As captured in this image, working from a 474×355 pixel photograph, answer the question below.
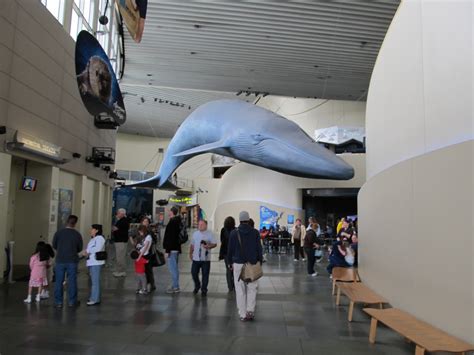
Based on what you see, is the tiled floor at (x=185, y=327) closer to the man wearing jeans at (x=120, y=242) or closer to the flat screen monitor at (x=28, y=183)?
the man wearing jeans at (x=120, y=242)

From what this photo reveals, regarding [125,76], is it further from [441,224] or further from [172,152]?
[441,224]

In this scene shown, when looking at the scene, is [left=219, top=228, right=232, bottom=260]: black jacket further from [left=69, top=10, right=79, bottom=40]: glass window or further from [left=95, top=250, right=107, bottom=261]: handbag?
[left=69, top=10, right=79, bottom=40]: glass window

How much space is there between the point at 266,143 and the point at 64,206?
7.12 m

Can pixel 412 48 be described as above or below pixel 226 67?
below

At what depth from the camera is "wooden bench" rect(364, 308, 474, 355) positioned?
3320 mm

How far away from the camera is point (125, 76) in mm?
16812

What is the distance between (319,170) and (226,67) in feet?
26.4

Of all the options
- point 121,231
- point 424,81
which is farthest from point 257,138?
point 424,81

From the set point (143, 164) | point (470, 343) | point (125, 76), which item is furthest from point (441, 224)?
point (143, 164)

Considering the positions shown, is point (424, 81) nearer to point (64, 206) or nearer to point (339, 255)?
point (339, 255)

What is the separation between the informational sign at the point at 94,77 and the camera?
357 inches

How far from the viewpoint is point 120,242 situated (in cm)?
946

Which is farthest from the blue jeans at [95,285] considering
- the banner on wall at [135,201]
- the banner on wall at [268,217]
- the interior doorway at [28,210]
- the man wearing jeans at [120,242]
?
the banner on wall at [135,201]

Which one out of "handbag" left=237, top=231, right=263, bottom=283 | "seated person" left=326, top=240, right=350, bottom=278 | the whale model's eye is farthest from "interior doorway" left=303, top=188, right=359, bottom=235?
"handbag" left=237, top=231, right=263, bottom=283
